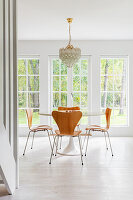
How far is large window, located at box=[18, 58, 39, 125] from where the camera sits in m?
6.52

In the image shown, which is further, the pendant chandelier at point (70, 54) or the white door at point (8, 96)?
the pendant chandelier at point (70, 54)

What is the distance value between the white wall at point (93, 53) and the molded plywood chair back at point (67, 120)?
8.31 feet

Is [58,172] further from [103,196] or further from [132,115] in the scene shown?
[132,115]

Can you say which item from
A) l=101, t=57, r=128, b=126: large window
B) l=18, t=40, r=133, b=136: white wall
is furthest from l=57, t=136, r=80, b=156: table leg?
l=101, t=57, r=128, b=126: large window

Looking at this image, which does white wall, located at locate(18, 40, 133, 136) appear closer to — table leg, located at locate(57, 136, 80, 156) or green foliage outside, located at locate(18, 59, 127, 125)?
green foliage outside, located at locate(18, 59, 127, 125)

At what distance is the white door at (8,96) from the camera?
2.43m

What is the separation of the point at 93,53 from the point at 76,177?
405 cm

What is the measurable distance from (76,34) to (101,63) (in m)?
1.28

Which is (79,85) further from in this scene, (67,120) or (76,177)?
(76,177)

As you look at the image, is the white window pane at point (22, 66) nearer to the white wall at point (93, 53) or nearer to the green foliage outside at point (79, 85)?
the green foliage outside at point (79, 85)

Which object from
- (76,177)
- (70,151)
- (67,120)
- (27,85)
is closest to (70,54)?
(67,120)

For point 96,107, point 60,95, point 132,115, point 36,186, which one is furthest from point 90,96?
point 36,186

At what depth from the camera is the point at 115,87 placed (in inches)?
258

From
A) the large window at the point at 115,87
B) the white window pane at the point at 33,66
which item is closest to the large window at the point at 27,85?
the white window pane at the point at 33,66
